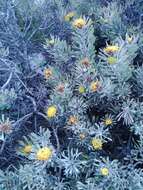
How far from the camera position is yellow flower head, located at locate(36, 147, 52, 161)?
1028 mm

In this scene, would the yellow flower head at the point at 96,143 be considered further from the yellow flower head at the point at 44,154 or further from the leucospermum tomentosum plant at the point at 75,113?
the yellow flower head at the point at 44,154

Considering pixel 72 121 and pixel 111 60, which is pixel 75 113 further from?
pixel 111 60

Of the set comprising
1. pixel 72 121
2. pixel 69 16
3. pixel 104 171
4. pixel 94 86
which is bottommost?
pixel 104 171

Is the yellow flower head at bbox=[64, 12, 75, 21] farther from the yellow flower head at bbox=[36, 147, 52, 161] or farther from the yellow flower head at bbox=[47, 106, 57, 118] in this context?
the yellow flower head at bbox=[36, 147, 52, 161]

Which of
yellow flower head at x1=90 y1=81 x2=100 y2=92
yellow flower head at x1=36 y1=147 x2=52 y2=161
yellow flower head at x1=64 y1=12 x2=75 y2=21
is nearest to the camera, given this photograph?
yellow flower head at x1=36 y1=147 x2=52 y2=161

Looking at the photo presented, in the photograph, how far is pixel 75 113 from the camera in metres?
1.16

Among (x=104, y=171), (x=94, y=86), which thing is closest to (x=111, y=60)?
(x=94, y=86)

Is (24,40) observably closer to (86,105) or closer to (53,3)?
(53,3)

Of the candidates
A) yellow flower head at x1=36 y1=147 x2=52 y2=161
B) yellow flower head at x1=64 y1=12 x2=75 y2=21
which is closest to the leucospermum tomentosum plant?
yellow flower head at x1=36 y1=147 x2=52 y2=161

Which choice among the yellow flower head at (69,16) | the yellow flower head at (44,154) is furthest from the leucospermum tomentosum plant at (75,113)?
the yellow flower head at (69,16)

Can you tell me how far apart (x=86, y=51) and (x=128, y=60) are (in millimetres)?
159

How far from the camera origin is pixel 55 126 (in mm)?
1217

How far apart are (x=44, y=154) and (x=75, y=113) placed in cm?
19

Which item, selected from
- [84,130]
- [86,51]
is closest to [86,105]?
[84,130]
